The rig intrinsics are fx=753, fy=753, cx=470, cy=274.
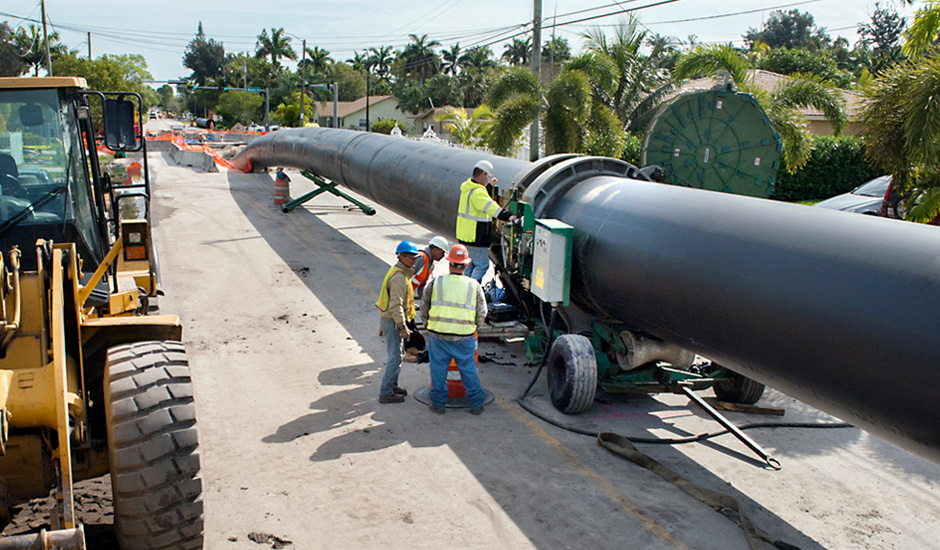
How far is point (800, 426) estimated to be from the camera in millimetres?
6992

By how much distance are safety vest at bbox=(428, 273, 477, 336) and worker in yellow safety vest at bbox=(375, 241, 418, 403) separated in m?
0.37

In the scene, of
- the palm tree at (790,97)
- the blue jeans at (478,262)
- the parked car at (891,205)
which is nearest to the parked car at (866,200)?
the parked car at (891,205)

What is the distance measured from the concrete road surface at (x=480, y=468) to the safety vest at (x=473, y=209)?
146 centimetres

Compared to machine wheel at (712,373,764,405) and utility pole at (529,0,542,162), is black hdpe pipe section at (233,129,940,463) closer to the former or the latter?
machine wheel at (712,373,764,405)

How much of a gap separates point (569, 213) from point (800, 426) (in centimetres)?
293

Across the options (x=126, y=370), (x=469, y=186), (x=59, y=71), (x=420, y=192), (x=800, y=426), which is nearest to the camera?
(x=126, y=370)

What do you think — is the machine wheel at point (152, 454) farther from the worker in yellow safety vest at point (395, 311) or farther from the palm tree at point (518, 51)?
the palm tree at point (518, 51)

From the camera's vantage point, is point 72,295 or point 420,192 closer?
point 72,295

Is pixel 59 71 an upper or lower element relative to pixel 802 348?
upper

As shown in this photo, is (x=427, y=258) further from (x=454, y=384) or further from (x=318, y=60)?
(x=318, y=60)

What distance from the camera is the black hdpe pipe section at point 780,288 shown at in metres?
4.06

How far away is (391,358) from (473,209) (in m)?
2.30

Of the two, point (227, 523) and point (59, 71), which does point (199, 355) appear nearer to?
point (227, 523)

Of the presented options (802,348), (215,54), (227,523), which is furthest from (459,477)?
(215,54)
